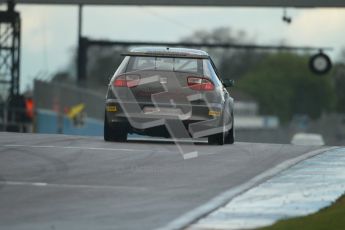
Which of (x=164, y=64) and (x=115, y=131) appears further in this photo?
(x=115, y=131)

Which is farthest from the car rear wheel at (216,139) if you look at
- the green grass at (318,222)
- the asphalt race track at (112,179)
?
the green grass at (318,222)

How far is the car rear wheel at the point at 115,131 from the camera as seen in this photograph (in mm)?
18031

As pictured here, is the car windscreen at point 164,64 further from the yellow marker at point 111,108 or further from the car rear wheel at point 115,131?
the car rear wheel at point 115,131

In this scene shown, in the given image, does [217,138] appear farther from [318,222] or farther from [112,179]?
[318,222]

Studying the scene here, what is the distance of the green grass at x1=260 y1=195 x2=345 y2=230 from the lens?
9.88 meters

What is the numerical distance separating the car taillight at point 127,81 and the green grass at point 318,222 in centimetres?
748

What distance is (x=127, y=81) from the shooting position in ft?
58.3

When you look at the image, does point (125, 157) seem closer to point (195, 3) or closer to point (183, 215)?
point (183, 215)

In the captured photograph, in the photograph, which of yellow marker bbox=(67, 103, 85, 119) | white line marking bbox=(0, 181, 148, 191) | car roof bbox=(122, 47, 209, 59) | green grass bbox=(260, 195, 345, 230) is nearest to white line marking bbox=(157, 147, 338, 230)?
green grass bbox=(260, 195, 345, 230)

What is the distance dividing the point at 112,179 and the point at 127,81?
483 centimetres

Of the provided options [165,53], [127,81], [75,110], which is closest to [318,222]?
[127,81]

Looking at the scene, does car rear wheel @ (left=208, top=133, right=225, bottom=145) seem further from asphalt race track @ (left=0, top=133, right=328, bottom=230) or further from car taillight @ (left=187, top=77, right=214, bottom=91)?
car taillight @ (left=187, top=77, right=214, bottom=91)

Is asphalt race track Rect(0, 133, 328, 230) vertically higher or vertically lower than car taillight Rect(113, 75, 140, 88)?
lower

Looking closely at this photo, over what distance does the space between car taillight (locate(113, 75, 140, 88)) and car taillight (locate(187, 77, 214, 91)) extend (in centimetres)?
84
